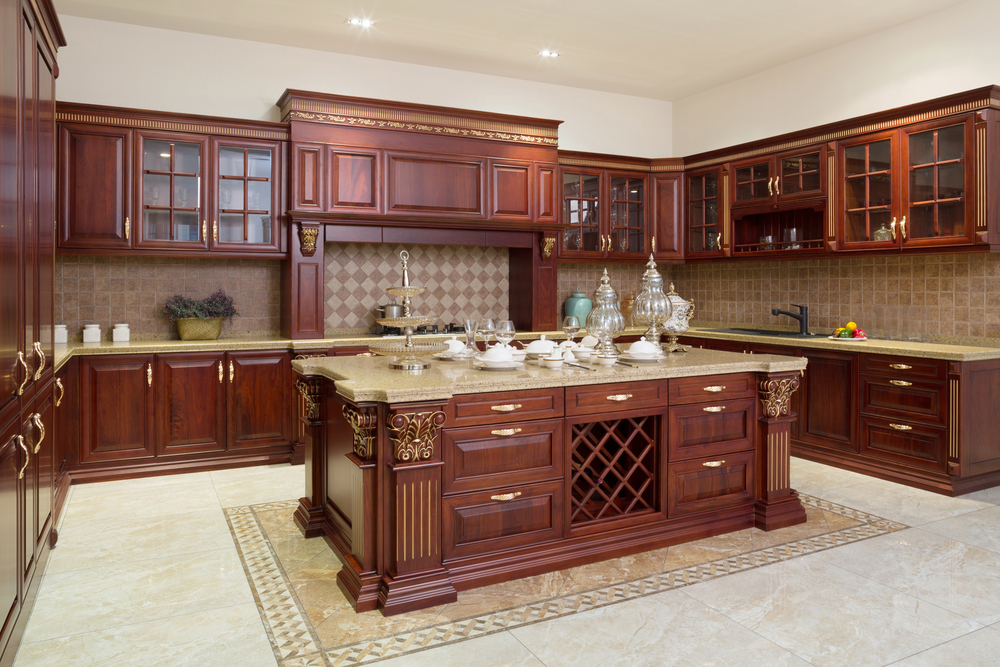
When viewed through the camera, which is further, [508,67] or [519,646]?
[508,67]

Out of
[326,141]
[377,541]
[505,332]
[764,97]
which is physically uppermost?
[764,97]

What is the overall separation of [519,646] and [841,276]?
4.51 m

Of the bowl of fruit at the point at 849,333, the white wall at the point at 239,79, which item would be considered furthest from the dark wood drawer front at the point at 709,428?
the white wall at the point at 239,79

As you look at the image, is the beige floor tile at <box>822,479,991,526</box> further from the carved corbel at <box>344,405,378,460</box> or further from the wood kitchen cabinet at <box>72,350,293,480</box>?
the wood kitchen cabinet at <box>72,350,293,480</box>

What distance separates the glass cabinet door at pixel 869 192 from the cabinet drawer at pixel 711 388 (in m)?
2.10

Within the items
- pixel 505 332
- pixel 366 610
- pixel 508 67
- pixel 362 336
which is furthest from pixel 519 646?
pixel 508 67

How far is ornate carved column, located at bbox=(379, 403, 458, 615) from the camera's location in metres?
2.61

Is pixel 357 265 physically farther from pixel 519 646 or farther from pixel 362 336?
pixel 519 646

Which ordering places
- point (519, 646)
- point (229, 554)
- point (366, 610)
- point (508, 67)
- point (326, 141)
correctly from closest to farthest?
point (519, 646)
point (366, 610)
point (229, 554)
point (326, 141)
point (508, 67)

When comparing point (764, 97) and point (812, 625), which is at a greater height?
point (764, 97)

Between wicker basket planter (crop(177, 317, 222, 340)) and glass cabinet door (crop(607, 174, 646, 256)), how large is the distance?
139 inches

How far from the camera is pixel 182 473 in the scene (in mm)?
4691

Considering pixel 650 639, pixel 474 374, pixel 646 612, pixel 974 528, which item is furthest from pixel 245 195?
pixel 974 528

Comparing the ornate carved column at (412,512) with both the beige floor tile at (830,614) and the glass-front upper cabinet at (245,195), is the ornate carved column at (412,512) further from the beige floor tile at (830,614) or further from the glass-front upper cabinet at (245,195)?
the glass-front upper cabinet at (245,195)
